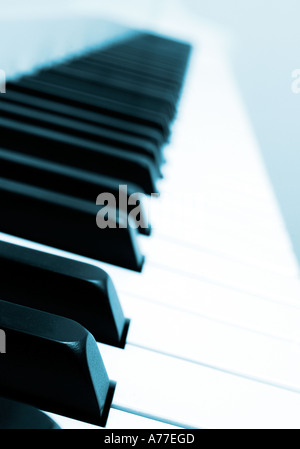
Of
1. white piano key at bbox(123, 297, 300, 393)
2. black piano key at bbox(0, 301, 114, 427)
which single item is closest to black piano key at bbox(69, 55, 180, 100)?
white piano key at bbox(123, 297, 300, 393)

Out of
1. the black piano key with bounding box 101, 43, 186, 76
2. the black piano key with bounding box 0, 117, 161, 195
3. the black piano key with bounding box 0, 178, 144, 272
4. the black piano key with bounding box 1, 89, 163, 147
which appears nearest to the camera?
the black piano key with bounding box 0, 178, 144, 272

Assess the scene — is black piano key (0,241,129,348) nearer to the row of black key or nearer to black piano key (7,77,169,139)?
the row of black key

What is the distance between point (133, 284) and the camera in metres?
0.64

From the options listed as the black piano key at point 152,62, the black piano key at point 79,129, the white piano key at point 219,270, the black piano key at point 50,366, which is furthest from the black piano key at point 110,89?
the black piano key at point 50,366

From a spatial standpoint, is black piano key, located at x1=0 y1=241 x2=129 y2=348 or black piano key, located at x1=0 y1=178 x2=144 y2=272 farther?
black piano key, located at x1=0 y1=178 x2=144 y2=272

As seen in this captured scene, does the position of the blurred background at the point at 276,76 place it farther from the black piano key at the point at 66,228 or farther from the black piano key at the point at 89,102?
the black piano key at the point at 66,228

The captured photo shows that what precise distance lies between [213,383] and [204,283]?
0.56 feet

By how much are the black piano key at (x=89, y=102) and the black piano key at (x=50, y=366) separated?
2.28 feet

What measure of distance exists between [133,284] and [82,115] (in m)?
0.49

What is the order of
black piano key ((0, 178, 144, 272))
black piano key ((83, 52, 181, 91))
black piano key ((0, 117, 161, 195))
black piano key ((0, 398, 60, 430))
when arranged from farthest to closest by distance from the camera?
black piano key ((83, 52, 181, 91)) < black piano key ((0, 117, 161, 195)) < black piano key ((0, 178, 144, 272)) < black piano key ((0, 398, 60, 430))

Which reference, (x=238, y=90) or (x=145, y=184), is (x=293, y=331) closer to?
(x=145, y=184)

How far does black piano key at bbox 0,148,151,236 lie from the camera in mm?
734

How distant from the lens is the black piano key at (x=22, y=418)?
0.39 metres

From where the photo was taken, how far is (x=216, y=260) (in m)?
0.74
